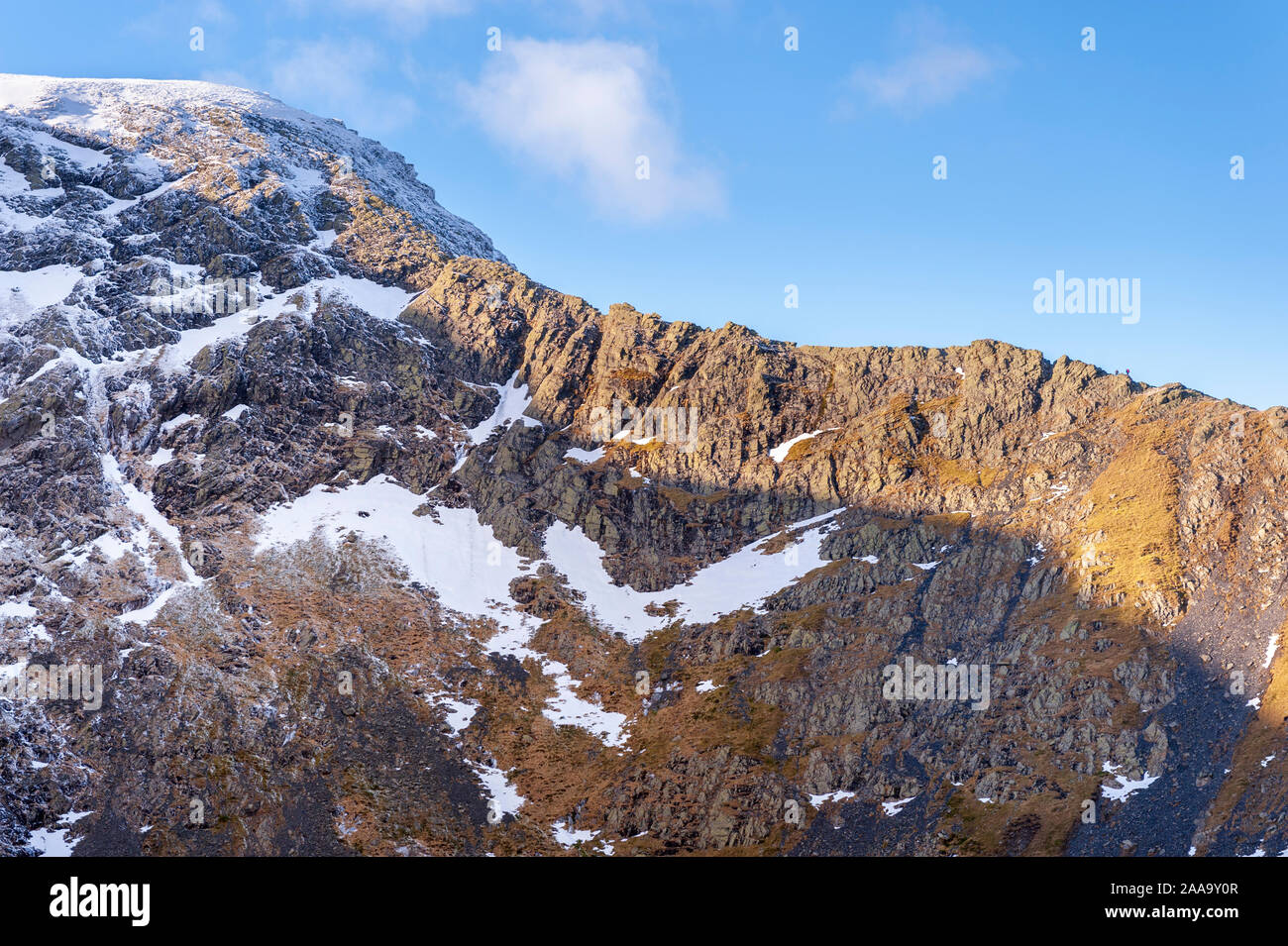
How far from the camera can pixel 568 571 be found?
119 m

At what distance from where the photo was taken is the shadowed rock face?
274 ft

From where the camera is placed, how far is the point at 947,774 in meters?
83.6

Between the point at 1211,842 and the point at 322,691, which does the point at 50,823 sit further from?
the point at 1211,842

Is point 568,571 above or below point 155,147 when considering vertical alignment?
below

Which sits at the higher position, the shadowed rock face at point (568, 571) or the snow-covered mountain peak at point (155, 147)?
the snow-covered mountain peak at point (155, 147)

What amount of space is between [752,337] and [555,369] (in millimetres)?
30874

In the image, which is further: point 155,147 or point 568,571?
point 155,147

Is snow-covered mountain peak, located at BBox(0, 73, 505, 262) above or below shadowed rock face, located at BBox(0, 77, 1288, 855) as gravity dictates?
above

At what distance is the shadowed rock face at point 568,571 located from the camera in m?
83.5

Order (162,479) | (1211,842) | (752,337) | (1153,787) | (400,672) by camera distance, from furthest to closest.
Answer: (752,337)
(162,479)
(400,672)
(1153,787)
(1211,842)

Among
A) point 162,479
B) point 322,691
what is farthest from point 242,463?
point 322,691

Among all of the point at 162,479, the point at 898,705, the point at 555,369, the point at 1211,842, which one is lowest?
the point at 1211,842

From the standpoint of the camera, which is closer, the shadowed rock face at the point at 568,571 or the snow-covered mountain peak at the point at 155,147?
the shadowed rock face at the point at 568,571

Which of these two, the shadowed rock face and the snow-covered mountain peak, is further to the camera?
the snow-covered mountain peak
